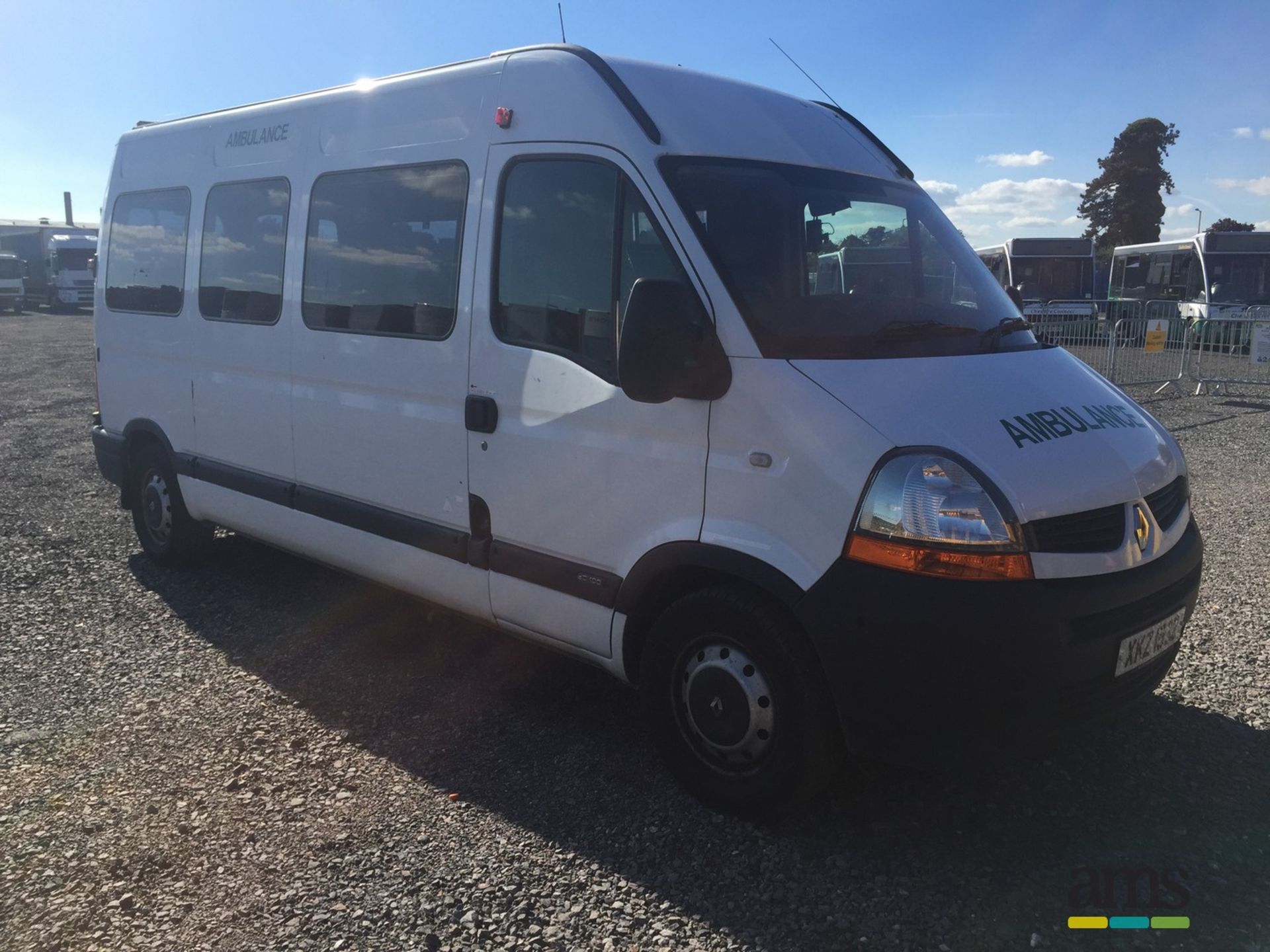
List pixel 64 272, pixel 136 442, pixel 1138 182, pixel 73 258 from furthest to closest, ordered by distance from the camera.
Answer: pixel 1138 182 → pixel 64 272 → pixel 73 258 → pixel 136 442

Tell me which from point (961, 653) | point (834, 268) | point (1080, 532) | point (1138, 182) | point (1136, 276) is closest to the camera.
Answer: point (961, 653)

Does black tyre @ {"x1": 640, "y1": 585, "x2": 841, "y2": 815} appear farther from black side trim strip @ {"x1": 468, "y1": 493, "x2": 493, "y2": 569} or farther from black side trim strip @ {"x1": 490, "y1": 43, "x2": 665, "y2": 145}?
black side trim strip @ {"x1": 490, "y1": 43, "x2": 665, "y2": 145}

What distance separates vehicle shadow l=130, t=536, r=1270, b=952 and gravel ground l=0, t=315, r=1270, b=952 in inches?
0.4

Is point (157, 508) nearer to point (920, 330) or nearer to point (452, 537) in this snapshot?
point (452, 537)

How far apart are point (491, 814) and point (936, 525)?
187cm

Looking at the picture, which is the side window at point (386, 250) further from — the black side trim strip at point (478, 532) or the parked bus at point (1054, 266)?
the parked bus at point (1054, 266)

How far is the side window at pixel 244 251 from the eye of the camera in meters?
5.34

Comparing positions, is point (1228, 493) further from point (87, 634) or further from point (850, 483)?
point (87, 634)

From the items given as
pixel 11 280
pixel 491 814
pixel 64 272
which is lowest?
pixel 491 814

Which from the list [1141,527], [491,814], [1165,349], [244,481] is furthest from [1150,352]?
[491,814]

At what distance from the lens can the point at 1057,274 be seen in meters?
24.1

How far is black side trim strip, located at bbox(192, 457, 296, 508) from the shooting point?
536 centimetres

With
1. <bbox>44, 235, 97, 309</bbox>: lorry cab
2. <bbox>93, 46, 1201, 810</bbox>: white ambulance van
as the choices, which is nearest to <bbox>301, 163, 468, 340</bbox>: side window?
<bbox>93, 46, 1201, 810</bbox>: white ambulance van

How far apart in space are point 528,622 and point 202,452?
2870 mm
